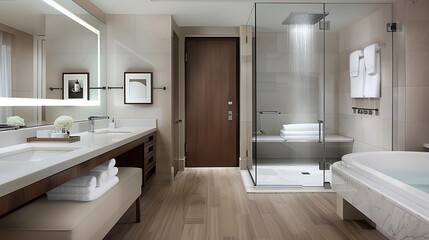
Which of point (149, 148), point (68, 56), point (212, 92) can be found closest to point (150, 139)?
point (149, 148)

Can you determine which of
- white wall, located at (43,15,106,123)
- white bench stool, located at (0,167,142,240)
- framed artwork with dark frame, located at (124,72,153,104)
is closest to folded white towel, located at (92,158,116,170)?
white bench stool, located at (0,167,142,240)

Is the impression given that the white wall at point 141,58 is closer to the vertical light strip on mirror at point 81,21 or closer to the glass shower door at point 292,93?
the vertical light strip on mirror at point 81,21

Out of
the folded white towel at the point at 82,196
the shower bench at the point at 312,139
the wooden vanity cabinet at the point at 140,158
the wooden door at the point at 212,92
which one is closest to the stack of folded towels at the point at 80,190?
the folded white towel at the point at 82,196

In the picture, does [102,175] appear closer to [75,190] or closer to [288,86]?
[75,190]

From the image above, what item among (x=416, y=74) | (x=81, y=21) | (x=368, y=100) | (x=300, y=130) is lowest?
(x=300, y=130)

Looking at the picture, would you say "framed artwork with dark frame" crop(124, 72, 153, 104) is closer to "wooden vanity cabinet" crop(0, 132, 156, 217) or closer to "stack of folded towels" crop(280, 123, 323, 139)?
"wooden vanity cabinet" crop(0, 132, 156, 217)

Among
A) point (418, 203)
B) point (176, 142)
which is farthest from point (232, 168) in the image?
point (418, 203)

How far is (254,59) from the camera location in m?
4.19

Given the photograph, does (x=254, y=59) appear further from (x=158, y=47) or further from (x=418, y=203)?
(x=418, y=203)

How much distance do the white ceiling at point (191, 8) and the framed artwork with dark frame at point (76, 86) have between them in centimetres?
88

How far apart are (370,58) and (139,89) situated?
269 centimetres

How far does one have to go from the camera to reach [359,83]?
3709 millimetres

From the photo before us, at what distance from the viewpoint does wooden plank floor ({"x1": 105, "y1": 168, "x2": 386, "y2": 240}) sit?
2.48 m

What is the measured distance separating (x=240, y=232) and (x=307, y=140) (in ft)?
5.48
